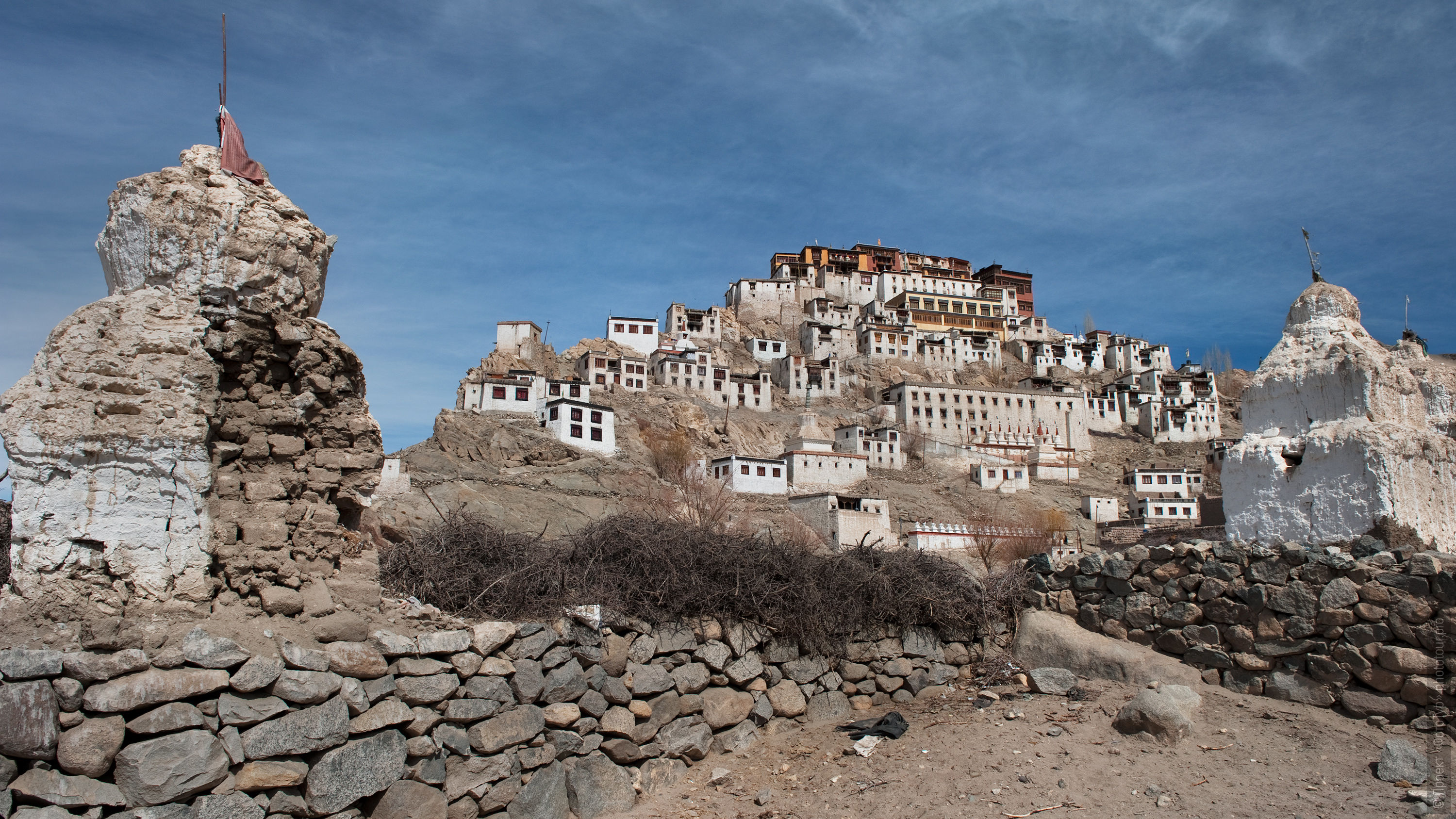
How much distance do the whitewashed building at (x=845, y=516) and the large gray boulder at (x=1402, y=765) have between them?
38660 mm

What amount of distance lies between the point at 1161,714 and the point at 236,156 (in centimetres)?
943

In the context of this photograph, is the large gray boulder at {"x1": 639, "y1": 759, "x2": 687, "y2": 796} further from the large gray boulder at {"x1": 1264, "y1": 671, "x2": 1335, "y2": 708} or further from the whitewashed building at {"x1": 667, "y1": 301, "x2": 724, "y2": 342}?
the whitewashed building at {"x1": 667, "y1": 301, "x2": 724, "y2": 342}

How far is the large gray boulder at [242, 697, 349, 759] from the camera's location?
5.54 m

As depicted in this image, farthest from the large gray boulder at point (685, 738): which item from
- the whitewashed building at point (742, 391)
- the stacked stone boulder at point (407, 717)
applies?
the whitewashed building at point (742, 391)

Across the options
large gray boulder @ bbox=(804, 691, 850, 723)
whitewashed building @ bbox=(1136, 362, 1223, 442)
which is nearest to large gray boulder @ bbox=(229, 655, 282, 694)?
large gray boulder @ bbox=(804, 691, 850, 723)

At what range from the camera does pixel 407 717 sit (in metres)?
6.20

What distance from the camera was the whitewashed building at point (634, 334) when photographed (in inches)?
3073

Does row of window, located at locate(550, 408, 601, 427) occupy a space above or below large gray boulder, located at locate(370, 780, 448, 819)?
above

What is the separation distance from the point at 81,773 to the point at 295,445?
2566 mm

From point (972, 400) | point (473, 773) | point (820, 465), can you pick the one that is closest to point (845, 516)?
point (820, 465)

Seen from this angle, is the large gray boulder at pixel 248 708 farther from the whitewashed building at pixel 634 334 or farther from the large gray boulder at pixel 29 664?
the whitewashed building at pixel 634 334

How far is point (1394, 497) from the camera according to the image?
844 centimetres

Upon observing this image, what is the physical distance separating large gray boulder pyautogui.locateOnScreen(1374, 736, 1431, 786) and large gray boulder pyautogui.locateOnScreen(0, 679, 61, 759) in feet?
30.7

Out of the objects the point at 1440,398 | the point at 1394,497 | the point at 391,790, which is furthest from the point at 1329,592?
the point at 391,790
